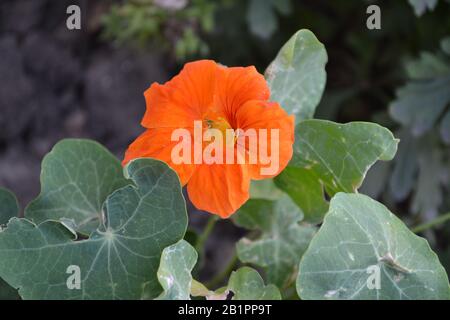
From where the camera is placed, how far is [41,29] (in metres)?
1.98

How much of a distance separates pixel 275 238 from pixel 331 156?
0.23 metres

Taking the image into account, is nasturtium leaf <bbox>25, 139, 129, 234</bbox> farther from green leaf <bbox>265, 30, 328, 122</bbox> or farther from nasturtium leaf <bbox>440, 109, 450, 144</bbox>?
nasturtium leaf <bbox>440, 109, 450, 144</bbox>

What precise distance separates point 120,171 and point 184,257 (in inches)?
8.3

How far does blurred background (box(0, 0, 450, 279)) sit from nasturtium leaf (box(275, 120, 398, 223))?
472mm

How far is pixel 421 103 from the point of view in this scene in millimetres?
1376

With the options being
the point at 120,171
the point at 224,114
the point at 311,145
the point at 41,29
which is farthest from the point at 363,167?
the point at 41,29

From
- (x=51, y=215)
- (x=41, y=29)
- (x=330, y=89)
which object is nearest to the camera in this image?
(x=51, y=215)

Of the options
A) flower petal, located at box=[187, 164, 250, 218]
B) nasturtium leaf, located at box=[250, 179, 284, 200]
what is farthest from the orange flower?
nasturtium leaf, located at box=[250, 179, 284, 200]

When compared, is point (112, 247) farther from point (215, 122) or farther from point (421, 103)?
point (421, 103)

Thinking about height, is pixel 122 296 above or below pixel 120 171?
below

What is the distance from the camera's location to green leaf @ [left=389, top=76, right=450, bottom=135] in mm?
1364

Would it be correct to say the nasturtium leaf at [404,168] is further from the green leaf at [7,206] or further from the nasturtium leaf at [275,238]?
the green leaf at [7,206]
